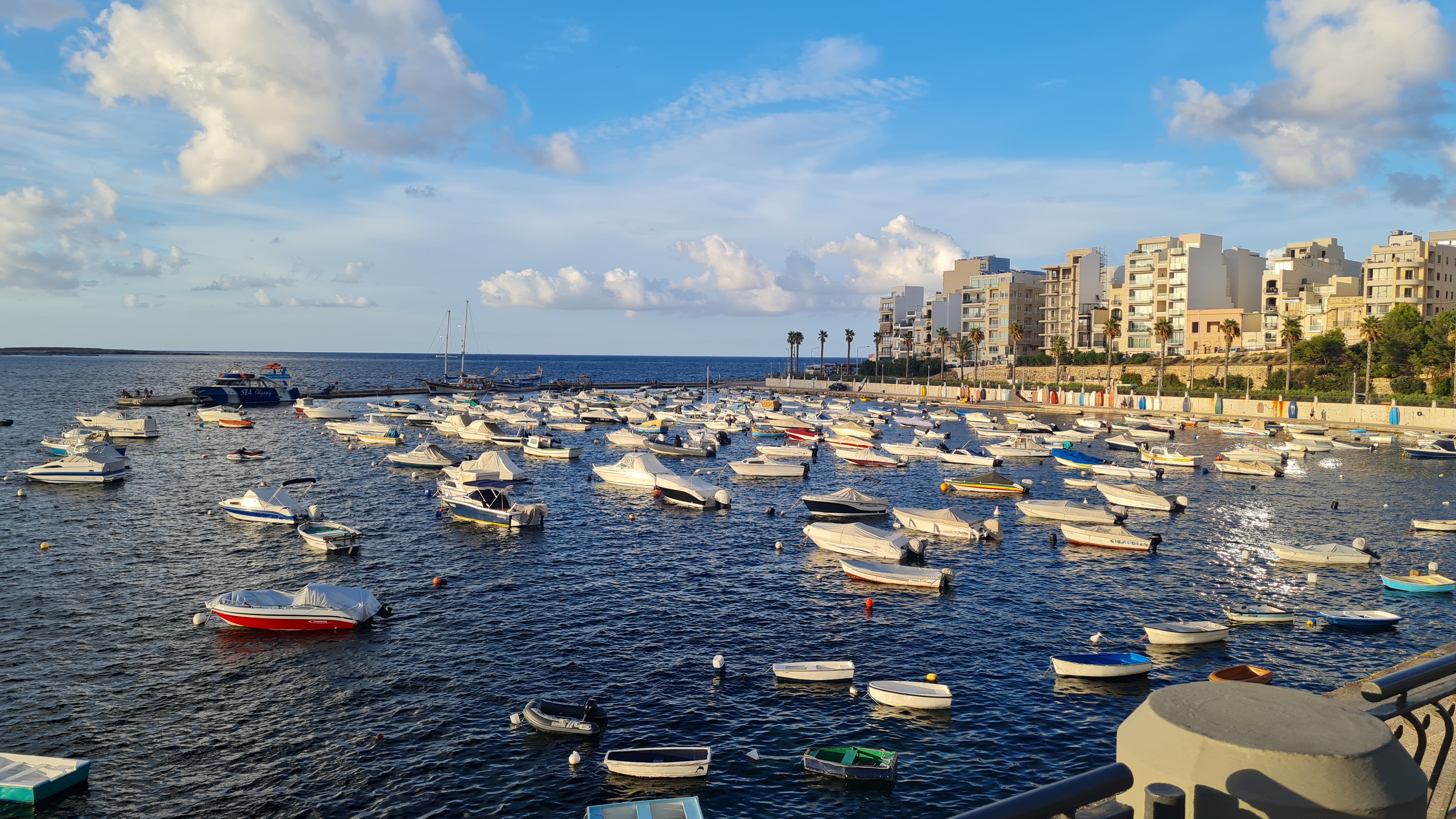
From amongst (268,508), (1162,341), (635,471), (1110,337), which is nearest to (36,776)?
(268,508)

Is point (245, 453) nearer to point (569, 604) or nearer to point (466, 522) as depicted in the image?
point (466, 522)

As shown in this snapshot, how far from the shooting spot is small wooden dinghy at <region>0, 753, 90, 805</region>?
83.7 feet

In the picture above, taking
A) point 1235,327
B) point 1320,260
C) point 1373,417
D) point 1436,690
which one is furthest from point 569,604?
point 1320,260

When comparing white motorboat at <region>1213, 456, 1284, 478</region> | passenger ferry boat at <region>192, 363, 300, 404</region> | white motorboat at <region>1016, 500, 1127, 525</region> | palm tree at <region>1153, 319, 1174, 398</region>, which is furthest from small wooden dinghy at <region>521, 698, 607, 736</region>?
passenger ferry boat at <region>192, 363, 300, 404</region>

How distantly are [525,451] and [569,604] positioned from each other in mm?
57193

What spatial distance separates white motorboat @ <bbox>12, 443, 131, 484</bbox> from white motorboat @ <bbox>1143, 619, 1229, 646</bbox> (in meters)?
81.9

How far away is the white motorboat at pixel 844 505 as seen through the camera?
65.9 metres

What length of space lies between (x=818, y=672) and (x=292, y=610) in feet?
77.6

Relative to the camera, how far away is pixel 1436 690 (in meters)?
6.29

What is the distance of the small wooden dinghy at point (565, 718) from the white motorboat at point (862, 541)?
24769 millimetres

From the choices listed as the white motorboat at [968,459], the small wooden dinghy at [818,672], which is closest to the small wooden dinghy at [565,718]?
the small wooden dinghy at [818,672]

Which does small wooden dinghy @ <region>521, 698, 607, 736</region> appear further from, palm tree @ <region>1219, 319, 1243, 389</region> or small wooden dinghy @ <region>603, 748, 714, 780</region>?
palm tree @ <region>1219, 319, 1243, 389</region>

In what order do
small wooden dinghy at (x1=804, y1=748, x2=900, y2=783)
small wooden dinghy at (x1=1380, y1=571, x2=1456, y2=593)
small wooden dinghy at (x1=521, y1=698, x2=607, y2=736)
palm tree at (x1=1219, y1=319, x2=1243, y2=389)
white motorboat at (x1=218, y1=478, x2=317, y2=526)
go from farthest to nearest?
palm tree at (x1=1219, y1=319, x2=1243, y2=389)
white motorboat at (x1=218, y1=478, x2=317, y2=526)
small wooden dinghy at (x1=1380, y1=571, x2=1456, y2=593)
small wooden dinghy at (x1=521, y1=698, x2=607, y2=736)
small wooden dinghy at (x1=804, y1=748, x2=900, y2=783)

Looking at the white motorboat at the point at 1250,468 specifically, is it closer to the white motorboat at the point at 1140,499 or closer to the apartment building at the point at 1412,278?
the white motorboat at the point at 1140,499
